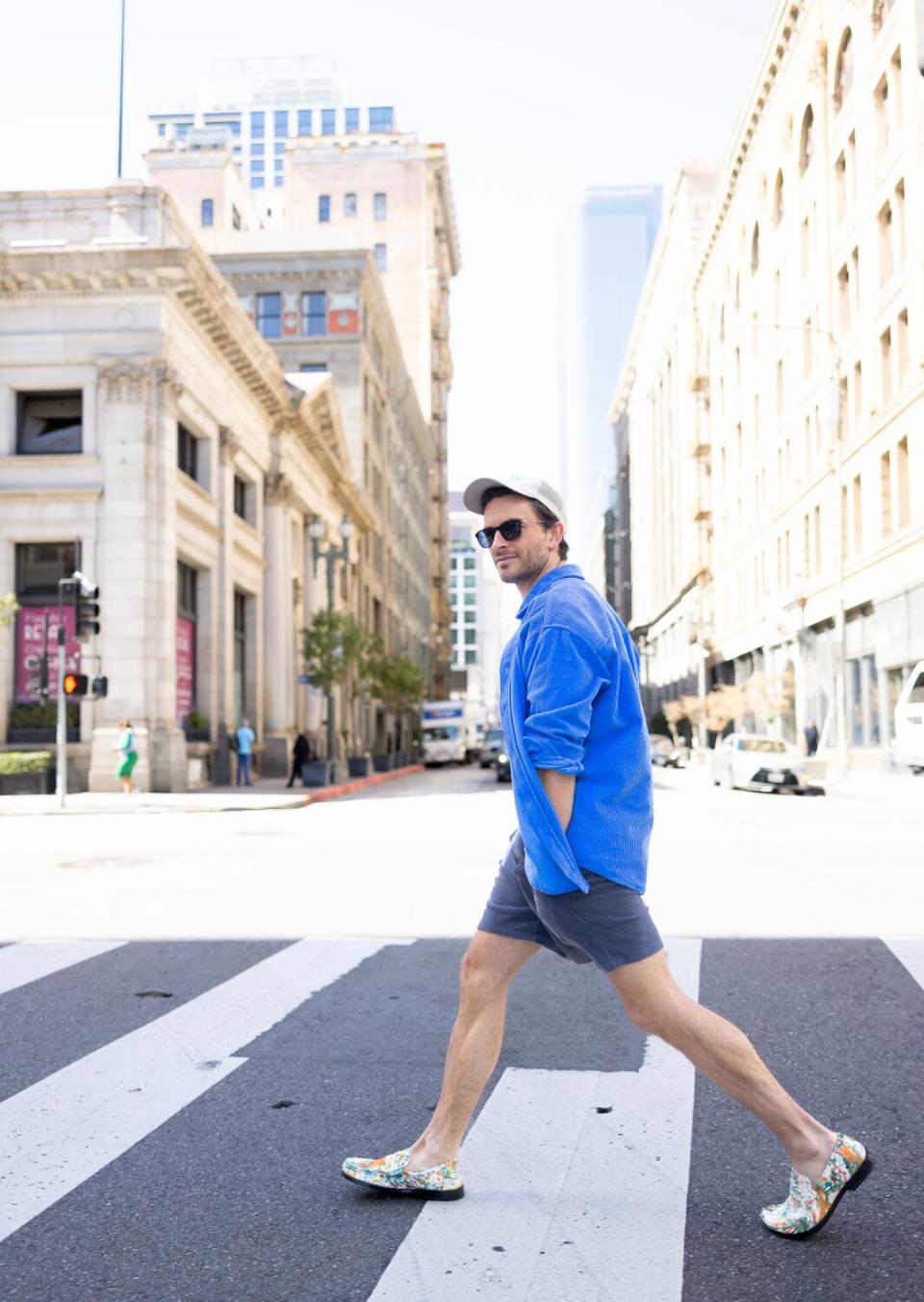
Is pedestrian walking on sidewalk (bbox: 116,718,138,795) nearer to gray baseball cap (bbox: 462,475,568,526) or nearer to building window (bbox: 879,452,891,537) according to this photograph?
building window (bbox: 879,452,891,537)

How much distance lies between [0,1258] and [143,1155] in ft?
2.66

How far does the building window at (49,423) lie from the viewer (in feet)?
105

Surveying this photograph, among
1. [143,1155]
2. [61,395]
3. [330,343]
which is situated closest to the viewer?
[143,1155]

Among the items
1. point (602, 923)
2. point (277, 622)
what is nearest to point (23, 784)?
point (277, 622)

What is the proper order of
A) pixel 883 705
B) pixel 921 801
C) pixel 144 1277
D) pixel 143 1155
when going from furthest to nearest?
pixel 883 705, pixel 921 801, pixel 143 1155, pixel 144 1277

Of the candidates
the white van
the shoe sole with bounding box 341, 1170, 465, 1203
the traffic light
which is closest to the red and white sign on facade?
the traffic light

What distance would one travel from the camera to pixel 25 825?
19.5m

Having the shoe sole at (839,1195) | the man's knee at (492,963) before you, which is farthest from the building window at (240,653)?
the shoe sole at (839,1195)

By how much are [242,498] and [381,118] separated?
11401cm

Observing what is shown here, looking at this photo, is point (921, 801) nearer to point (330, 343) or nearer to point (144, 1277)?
point (144, 1277)

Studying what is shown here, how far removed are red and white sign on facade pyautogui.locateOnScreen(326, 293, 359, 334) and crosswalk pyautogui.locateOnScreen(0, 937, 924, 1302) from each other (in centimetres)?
6126

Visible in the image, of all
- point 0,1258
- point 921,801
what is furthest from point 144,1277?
point 921,801

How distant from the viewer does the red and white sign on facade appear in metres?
65.7

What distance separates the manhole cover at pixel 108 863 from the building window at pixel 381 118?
142m
